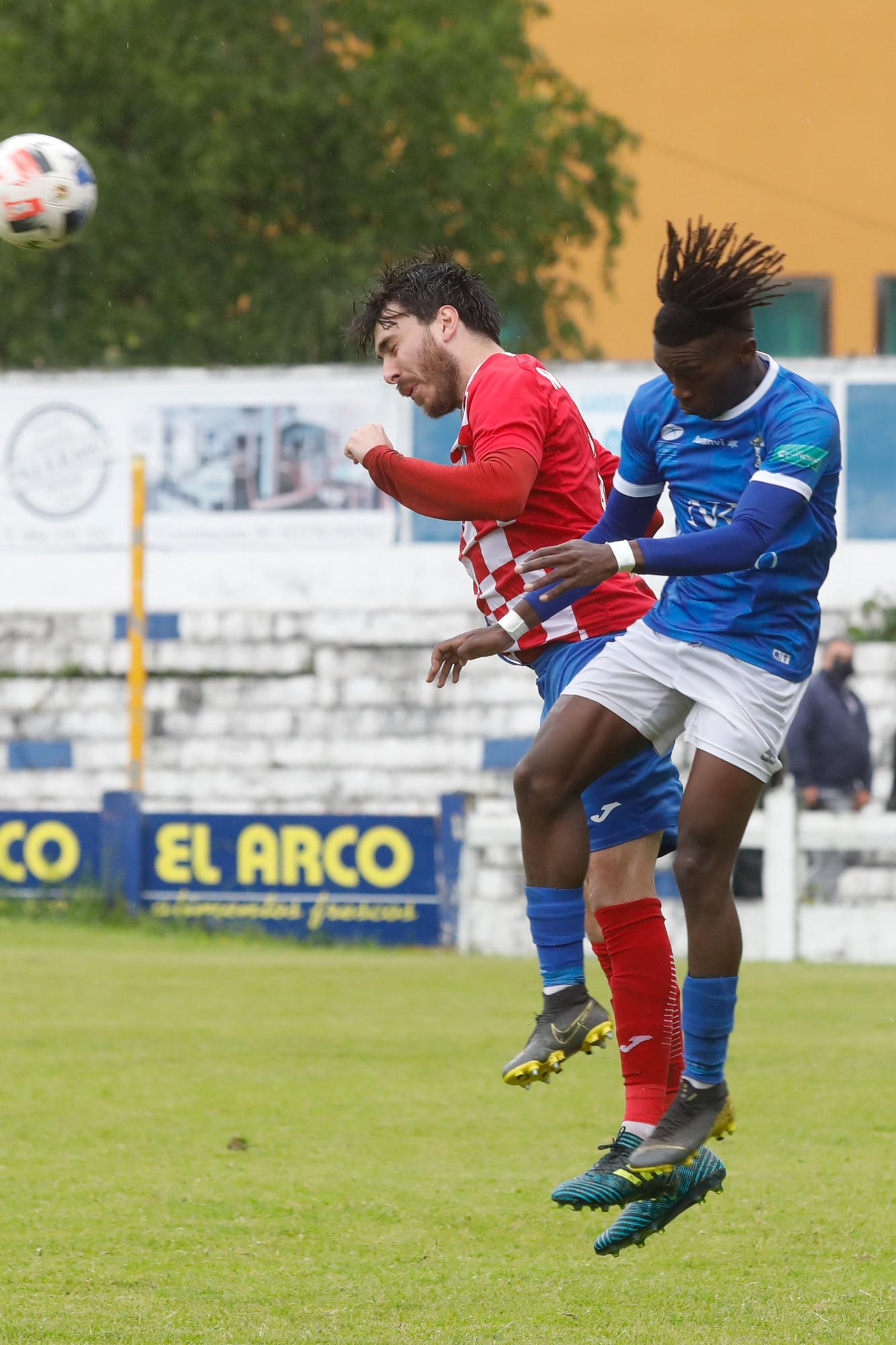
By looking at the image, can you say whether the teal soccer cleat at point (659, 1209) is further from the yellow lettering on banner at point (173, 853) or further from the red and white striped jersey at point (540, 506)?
the yellow lettering on banner at point (173, 853)

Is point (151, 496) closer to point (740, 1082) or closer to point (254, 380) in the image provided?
point (254, 380)

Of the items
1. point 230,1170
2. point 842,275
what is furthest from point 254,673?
point 230,1170

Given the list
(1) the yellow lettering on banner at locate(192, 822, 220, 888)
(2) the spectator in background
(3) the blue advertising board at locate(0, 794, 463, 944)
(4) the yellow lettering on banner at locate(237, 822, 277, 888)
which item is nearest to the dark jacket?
(2) the spectator in background

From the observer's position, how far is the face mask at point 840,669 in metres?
15.8

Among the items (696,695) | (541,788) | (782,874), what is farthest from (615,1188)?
(782,874)

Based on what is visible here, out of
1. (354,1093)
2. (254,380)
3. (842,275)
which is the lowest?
(354,1093)

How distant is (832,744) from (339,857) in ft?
12.7

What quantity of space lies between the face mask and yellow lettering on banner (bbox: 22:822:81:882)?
19.4ft

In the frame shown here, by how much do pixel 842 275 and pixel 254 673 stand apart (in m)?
9.89

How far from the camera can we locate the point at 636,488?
560cm

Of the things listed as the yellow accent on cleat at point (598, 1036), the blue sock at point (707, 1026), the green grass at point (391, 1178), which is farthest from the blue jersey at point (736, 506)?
the green grass at point (391, 1178)

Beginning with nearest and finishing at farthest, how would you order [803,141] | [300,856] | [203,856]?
1. [300,856]
2. [203,856]
3. [803,141]

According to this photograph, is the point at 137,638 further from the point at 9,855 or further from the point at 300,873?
the point at 300,873

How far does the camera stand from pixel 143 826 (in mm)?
15148
